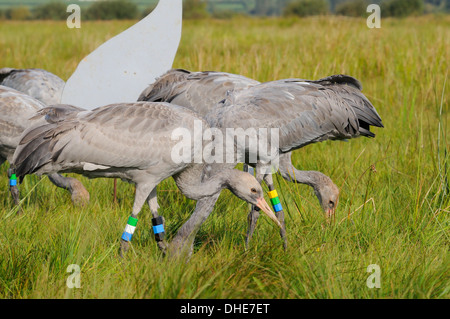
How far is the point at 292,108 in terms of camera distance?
163 inches

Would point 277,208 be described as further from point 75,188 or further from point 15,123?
point 15,123

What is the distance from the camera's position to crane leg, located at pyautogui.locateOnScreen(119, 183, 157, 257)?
3279 mm

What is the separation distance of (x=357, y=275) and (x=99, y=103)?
238 cm

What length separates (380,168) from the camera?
4723 millimetres

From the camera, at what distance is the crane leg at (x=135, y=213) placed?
328cm

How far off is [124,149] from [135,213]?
36cm

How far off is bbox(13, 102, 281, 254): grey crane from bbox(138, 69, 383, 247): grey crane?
526 mm

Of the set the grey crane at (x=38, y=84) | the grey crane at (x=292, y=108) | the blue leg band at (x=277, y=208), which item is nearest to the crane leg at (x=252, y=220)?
the grey crane at (x=292, y=108)

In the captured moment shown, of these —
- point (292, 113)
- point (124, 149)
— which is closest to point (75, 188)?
point (124, 149)

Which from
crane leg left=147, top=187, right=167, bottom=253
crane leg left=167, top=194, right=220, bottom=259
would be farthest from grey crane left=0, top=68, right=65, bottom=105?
crane leg left=167, top=194, right=220, bottom=259

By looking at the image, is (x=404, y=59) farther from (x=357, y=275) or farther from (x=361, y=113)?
(x=357, y=275)

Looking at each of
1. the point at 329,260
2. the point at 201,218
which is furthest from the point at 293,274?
the point at 201,218

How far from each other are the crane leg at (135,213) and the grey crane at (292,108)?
684 mm

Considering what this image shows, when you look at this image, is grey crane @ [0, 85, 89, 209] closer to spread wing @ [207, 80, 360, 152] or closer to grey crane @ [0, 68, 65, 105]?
grey crane @ [0, 68, 65, 105]
